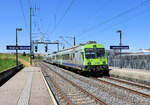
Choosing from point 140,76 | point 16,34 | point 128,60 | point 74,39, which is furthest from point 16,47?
point 140,76

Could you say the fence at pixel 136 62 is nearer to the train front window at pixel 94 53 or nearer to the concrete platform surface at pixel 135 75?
the concrete platform surface at pixel 135 75

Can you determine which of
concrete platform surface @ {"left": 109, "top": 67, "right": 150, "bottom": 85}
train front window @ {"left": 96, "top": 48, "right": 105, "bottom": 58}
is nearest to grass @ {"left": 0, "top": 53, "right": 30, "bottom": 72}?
train front window @ {"left": 96, "top": 48, "right": 105, "bottom": 58}

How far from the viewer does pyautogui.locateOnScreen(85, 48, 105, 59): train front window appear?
17.8 m

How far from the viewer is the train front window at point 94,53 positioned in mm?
17778

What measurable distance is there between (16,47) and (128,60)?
1616cm

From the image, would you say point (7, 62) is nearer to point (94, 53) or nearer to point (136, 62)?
point (136, 62)

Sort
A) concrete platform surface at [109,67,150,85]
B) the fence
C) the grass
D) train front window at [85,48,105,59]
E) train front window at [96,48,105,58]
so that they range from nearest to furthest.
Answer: concrete platform surface at [109,67,150,85], train front window at [85,48,105,59], train front window at [96,48,105,58], the fence, the grass

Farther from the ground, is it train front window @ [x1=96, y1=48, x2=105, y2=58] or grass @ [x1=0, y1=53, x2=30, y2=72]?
train front window @ [x1=96, y1=48, x2=105, y2=58]

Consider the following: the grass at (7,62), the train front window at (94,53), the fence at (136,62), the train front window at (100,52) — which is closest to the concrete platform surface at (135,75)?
the train front window at (100,52)

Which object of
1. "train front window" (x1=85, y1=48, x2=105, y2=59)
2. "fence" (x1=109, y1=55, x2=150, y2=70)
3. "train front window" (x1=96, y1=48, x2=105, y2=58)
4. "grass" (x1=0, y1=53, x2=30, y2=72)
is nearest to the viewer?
"train front window" (x1=85, y1=48, x2=105, y2=59)

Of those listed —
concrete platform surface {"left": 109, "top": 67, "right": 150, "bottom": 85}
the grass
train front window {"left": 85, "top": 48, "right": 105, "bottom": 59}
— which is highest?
train front window {"left": 85, "top": 48, "right": 105, "bottom": 59}

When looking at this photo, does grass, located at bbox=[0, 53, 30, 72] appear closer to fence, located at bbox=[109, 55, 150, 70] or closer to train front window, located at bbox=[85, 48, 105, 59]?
train front window, located at bbox=[85, 48, 105, 59]

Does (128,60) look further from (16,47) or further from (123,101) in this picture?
(123,101)

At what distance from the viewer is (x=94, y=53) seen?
1802 cm
